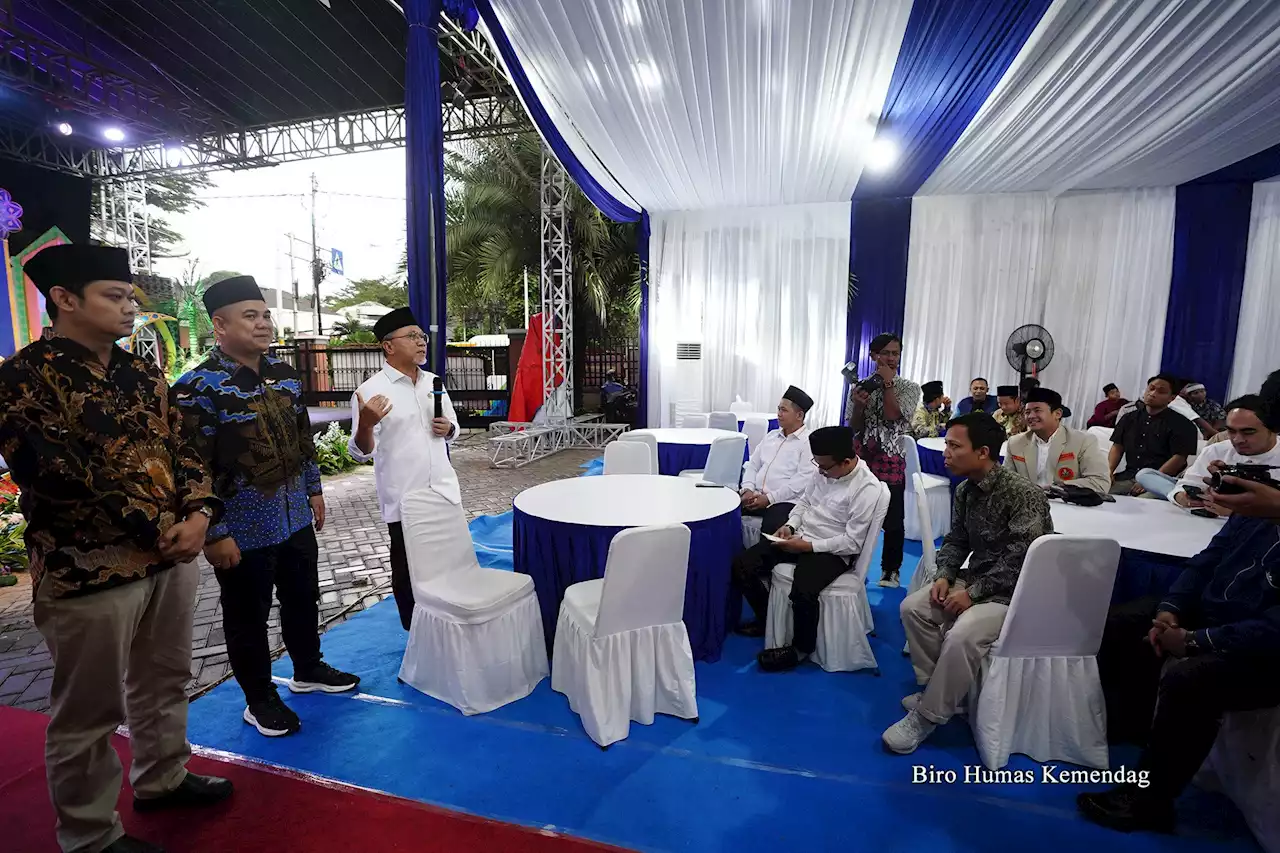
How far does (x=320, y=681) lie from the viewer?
2.61 m

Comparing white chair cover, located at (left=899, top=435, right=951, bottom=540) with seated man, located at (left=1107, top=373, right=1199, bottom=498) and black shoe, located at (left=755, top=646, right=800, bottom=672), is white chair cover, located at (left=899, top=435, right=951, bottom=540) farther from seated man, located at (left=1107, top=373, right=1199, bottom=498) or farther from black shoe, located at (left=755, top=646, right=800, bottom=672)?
black shoe, located at (left=755, top=646, right=800, bottom=672)

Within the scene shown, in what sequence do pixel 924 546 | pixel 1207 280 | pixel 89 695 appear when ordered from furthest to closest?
pixel 1207 280, pixel 924 546, pixel 89 695

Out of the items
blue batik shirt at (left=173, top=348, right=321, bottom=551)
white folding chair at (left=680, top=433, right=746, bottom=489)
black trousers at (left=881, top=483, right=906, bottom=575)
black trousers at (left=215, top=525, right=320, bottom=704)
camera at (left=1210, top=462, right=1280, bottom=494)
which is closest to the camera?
camera at (left=1210, top=462, right=1280, bottom=494)

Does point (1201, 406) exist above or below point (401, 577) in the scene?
above

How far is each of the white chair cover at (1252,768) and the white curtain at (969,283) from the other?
21.4ft

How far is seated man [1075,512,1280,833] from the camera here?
1.67 metres

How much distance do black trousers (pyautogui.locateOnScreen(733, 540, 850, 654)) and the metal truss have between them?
6.62 metres

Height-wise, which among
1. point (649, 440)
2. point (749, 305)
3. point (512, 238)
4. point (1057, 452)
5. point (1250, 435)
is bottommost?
point (649, 440)

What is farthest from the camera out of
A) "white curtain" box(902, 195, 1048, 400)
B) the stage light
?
"white curtain" box(902, 195, 1048, 400)

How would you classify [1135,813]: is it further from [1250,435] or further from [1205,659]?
[1250,435]

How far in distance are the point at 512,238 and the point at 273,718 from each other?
11054 millimetres

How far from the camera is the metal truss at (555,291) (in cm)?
954

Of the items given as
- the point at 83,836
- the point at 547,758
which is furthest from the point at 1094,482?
the point at 83,836

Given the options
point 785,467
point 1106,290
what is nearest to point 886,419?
point 785,467
